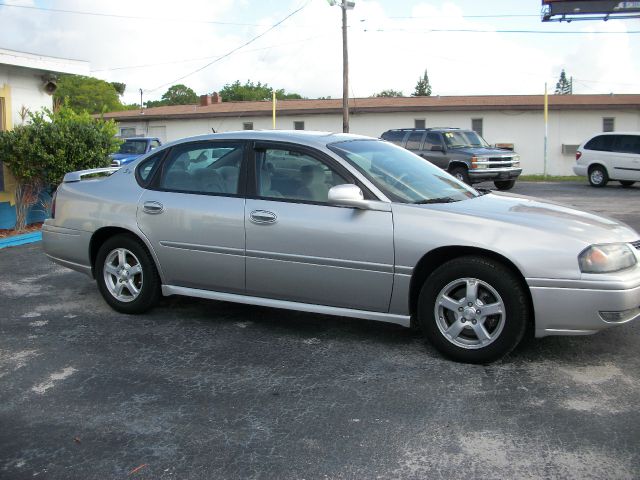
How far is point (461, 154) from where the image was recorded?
1856 centimetres

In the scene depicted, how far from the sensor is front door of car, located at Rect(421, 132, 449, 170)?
742 inches

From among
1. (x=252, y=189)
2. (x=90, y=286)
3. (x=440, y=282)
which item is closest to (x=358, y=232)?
(x=440, y=282)

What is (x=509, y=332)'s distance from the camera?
4.36 m

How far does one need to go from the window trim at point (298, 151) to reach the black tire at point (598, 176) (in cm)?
1772

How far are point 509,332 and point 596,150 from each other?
59.7 ft

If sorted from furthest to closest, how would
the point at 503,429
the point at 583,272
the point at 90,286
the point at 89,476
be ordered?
the point at 90,286
the point at 583,272
the point at 503,429
the point at 89,476

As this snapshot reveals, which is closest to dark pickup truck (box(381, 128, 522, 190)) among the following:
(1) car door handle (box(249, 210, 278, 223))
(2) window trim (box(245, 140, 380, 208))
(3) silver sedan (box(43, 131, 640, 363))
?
(3) silver sedan (box(43, 131, 640, 363))

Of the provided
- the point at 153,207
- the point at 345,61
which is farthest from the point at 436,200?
the point at 345,61

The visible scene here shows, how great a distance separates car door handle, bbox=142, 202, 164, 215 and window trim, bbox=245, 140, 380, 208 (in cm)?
82

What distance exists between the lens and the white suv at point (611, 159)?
19.7 metres

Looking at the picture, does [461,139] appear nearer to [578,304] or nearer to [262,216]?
[262,216]

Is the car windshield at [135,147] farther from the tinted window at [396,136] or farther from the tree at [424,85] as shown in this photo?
the tree at [424,85]

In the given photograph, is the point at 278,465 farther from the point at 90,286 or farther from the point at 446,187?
the point at 90,286

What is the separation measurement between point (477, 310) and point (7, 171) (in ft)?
28.7
